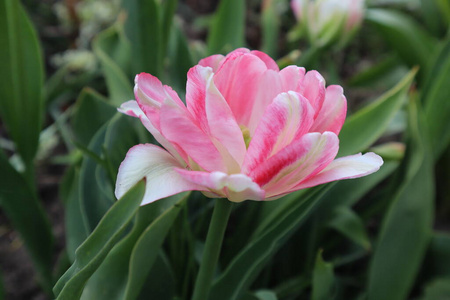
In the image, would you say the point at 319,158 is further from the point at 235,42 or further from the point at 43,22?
the point at 43,22

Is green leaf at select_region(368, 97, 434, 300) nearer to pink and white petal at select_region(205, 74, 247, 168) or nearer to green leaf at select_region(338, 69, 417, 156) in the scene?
green leaf at select_region(338, 69, 417, 156)

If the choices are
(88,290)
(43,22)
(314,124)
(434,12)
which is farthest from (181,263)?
(43,22)

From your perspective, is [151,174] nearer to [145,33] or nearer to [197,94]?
[197,94]

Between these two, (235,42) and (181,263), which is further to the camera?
(235,42)

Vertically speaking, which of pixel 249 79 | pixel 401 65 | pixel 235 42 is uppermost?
pixel 249 79

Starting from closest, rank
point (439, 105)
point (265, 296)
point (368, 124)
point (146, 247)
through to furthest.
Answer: point (146, 247) → point (265, 296) → point (368, 124) → point (439, 105)

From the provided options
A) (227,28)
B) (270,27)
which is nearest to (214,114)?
(227,28)

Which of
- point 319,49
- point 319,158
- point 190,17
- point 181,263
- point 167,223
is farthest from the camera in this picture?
point 190,17
